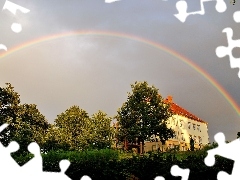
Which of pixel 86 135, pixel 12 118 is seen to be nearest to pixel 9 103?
pixel 12 118

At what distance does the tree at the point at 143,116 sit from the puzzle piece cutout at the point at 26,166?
189ft

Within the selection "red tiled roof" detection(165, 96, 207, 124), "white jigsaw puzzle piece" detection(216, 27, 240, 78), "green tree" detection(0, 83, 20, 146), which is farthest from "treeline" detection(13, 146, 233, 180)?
"red tiled roof" detection(165, 96, 207, 124)

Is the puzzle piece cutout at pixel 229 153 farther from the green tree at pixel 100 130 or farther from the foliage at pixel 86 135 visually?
the green tree at pixel 100 130

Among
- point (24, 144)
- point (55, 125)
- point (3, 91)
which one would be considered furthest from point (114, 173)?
point (55, 125)

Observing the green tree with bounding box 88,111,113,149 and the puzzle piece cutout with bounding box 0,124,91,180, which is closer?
the puzzle piece cutout with bounding box 0,124,91,180

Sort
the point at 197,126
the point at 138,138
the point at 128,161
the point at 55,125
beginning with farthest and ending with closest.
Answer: the point at 197,126, the point at 55,125, the point at 138,138, the point at 128,161

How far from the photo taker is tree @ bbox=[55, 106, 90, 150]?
72.5m

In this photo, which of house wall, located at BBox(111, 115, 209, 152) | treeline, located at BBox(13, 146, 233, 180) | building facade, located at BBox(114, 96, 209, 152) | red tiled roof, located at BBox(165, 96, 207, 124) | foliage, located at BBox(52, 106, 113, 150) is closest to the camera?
treeline, located at BBox(13, 146, 233, 180)

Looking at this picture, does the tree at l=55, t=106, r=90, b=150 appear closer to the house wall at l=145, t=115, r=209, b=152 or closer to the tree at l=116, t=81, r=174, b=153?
the tree at l=116, t=81, r=174, b=153

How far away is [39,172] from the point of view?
14.4 ft

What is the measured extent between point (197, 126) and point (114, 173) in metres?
97.5

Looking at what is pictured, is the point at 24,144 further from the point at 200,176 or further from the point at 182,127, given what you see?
the point at 182,127

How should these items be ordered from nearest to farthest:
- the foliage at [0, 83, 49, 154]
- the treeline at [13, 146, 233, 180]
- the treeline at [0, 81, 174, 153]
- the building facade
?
the treeline at [13, 146, 233, 180] → the foliage at [0, 83, 49, 154] → the treeline at [0, 81, 174, 153] → the building facade

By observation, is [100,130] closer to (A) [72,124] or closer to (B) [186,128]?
(A) [72,124]
